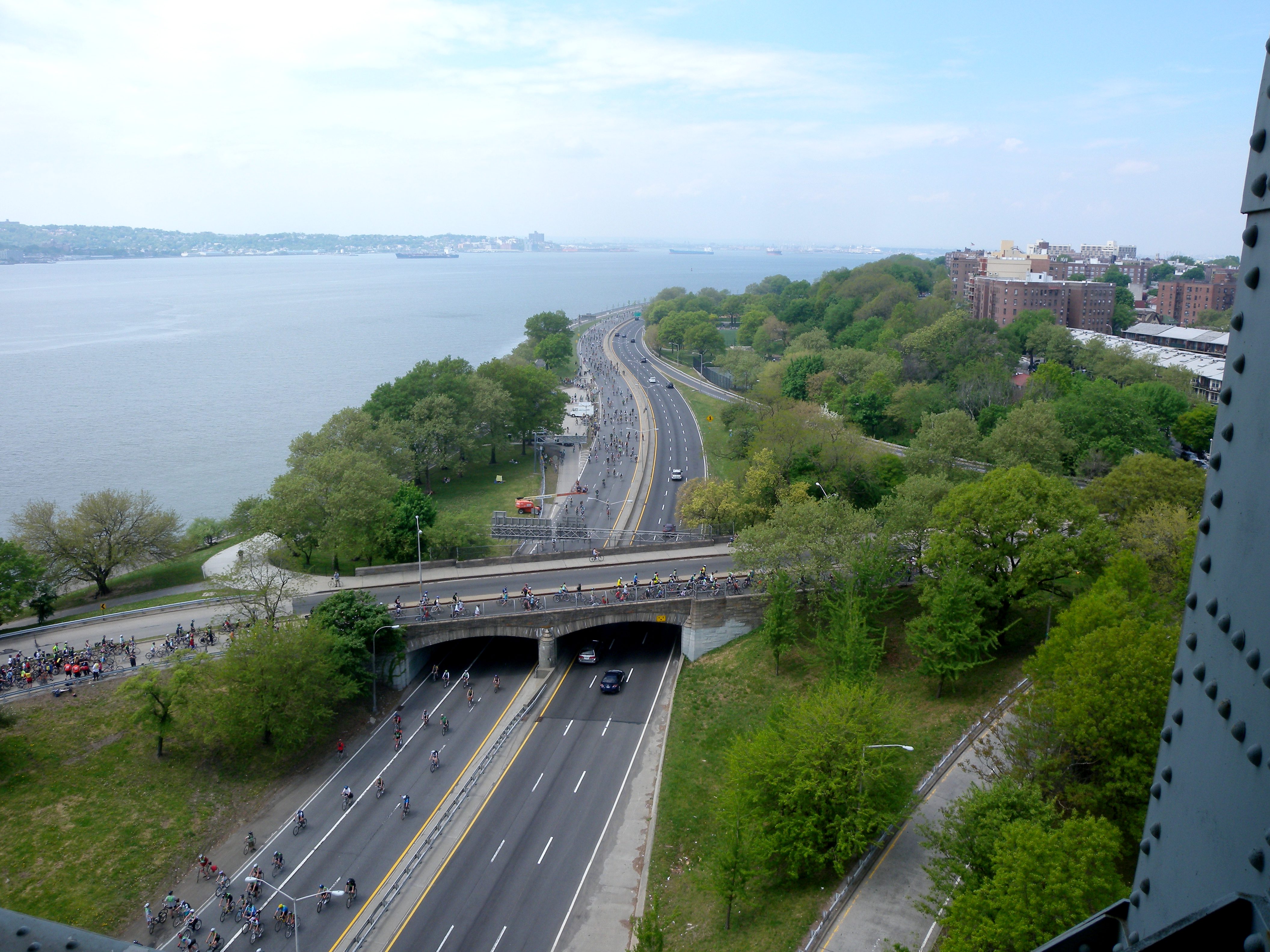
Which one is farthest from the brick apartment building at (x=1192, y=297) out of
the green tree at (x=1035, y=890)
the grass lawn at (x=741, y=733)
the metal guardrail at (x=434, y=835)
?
the green tree at (x=1035, y=890)

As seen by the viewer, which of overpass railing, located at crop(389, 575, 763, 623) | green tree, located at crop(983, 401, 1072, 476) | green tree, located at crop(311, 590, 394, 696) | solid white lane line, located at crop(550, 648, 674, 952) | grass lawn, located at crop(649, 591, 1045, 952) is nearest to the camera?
grass lawn, located at crop(649, 591, 1045, 952)

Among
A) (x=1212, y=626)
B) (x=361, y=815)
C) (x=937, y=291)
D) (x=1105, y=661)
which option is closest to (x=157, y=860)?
(x=361, y=815)

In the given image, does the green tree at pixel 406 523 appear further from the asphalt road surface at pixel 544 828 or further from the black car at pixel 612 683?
the black car at pixel 612 683

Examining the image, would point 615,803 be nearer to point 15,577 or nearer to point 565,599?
point 565,599

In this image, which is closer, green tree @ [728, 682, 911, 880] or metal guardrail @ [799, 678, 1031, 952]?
metal guardrail @ [799, 678, 1031, 952]

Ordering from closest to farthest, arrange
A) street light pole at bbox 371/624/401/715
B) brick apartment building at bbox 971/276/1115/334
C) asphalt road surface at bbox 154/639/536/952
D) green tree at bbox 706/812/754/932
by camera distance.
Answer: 1. green tree at bbox 706/812/754/932
2. asphalt road surface at bbox 154/639/536/952
3. street light pole at bbox 371/624/401/715
4. brick apartment building at bbox 971/276/1115/334

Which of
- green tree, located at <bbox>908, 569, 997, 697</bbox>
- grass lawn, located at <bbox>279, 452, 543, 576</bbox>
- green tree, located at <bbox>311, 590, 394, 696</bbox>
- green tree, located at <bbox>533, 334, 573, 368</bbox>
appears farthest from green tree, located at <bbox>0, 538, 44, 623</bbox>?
green tree, located at <bbox>533, 334, 573, 368</bbox>

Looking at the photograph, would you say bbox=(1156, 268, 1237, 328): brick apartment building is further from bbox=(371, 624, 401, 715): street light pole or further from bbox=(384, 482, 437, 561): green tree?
bbox=(371, 624, 401, 715): street light pole

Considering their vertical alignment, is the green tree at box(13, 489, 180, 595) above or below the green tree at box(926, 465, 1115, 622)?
below
